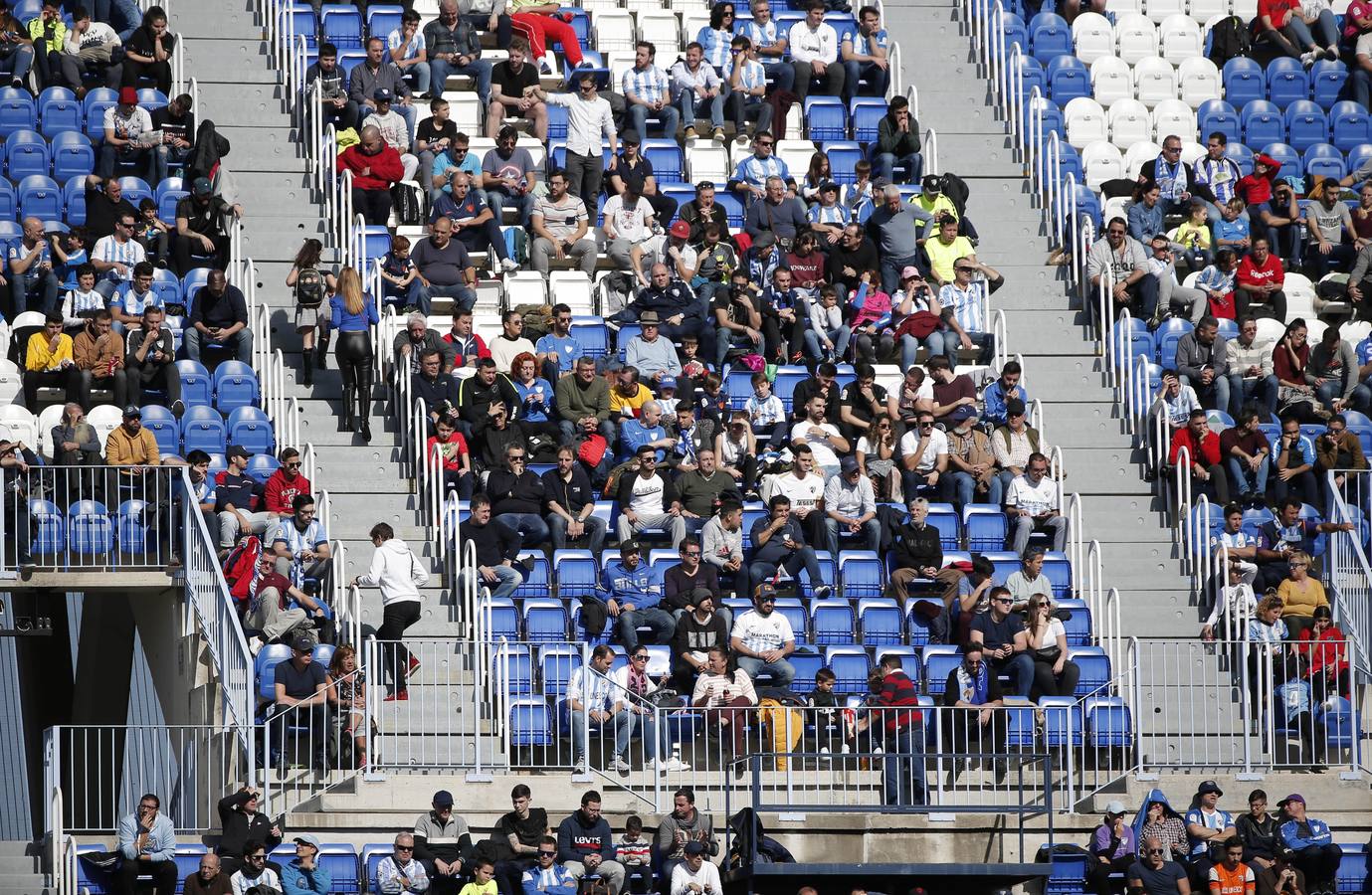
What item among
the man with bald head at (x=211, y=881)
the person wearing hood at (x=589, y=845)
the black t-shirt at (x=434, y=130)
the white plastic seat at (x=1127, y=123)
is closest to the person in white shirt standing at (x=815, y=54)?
the white plastic seat at (x=1127, y=123)

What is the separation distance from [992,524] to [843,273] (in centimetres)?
342

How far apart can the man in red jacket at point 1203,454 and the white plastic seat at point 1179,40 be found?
7415mm

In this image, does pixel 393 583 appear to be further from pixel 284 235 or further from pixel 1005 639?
pixel 284 235

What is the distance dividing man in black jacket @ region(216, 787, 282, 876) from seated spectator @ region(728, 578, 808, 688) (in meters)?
4.24

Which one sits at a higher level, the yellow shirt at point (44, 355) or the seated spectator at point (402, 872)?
the yellow shirt at point (44, 355)

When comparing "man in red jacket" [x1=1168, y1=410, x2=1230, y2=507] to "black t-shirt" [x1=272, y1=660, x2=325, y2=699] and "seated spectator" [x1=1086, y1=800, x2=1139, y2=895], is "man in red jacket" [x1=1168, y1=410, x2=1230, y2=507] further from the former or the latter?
"black t-shirt" [x1=272, y1=660, x2=325, y2=699]

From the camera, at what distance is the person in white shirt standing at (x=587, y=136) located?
26.6 metres

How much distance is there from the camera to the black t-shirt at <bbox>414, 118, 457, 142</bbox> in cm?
2680

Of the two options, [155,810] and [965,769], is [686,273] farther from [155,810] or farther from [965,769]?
[155,810]

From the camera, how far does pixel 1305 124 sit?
96.6 feet

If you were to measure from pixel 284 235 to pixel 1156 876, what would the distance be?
11.0 m

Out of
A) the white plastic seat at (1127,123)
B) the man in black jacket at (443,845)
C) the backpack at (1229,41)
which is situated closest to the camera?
the man in black jacket at (443,845)

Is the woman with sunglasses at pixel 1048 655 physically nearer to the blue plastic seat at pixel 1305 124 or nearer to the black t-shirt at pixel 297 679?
the black t-shirt at pixel 297 679

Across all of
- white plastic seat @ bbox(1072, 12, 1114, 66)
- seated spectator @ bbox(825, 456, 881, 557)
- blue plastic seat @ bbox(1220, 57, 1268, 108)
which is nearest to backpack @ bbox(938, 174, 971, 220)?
white plastic seat @ bbox(1072, 12, 1114, 66)
